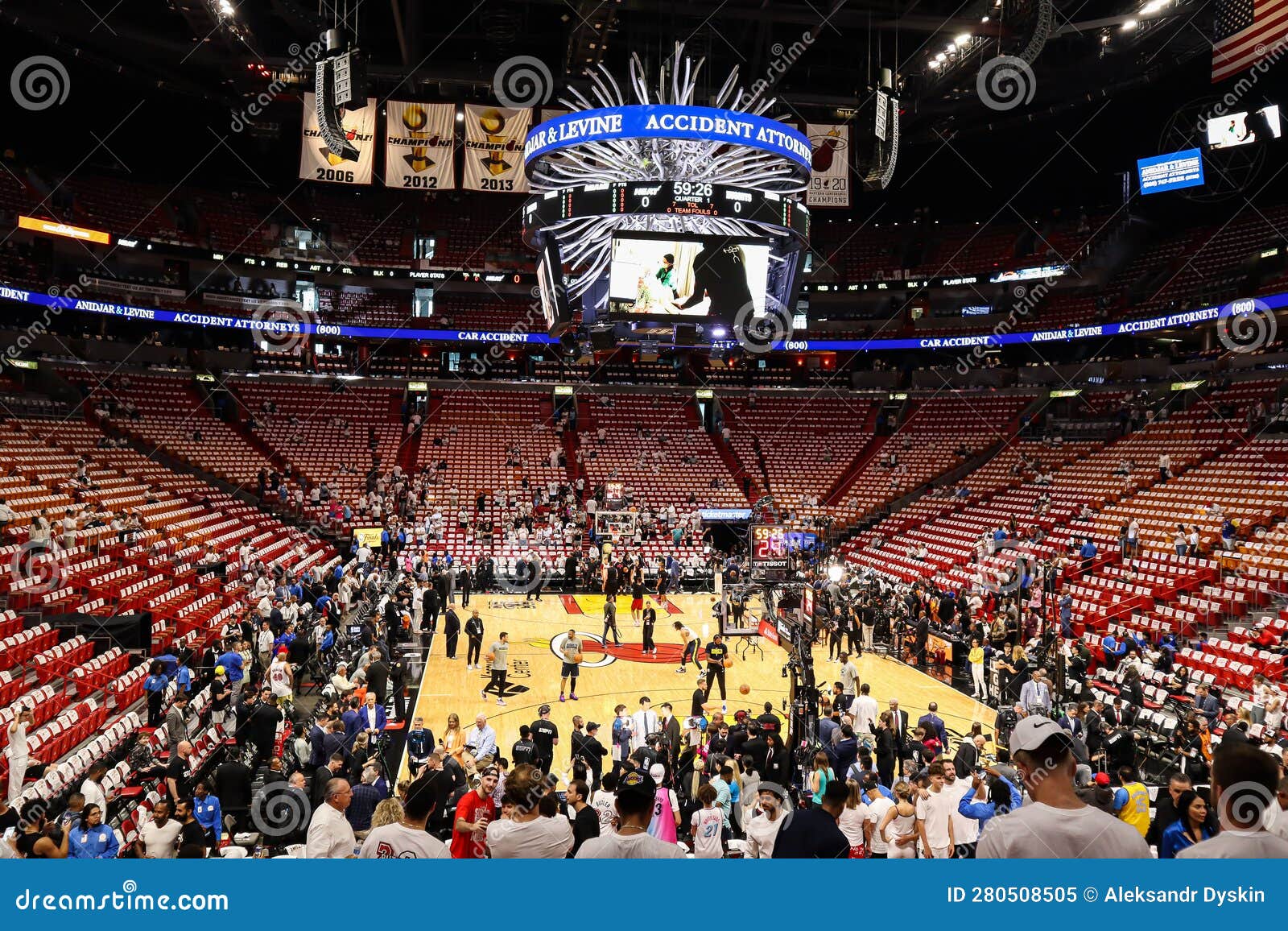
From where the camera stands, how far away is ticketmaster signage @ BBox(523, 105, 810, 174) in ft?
60.0

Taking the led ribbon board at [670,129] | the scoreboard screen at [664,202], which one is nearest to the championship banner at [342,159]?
the led ribbon board at [670,129]

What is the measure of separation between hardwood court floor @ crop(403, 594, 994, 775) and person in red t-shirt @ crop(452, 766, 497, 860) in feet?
17.0

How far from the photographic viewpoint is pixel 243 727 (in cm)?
1094

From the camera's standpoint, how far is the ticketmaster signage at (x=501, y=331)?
2964cm

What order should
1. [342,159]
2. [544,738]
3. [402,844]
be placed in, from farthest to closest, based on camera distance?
[342,159], [544,738], [402,844]

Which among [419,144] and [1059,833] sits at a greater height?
[419,144]

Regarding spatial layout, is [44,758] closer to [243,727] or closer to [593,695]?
[243,727]

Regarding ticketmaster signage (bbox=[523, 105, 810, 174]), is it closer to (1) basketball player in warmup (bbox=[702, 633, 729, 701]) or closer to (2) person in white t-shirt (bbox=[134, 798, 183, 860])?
(1) basketball player in warmup (bbox=[702, 633, 729, 701])

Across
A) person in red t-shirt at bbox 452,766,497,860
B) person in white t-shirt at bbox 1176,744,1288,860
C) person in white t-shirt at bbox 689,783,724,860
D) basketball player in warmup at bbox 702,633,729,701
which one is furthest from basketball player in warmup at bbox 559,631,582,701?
person in white t-shirt at bbox 1176,744,1288,860

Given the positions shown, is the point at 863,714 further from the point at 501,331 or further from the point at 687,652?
the point at 501,331

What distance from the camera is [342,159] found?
29.6m

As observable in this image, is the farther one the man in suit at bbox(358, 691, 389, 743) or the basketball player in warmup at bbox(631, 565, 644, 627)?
the basketball player in warmup at bbox(631, 565, 644, 627)

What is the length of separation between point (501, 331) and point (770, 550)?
20.2 meters

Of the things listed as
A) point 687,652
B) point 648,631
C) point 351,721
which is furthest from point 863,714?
point 648,631
